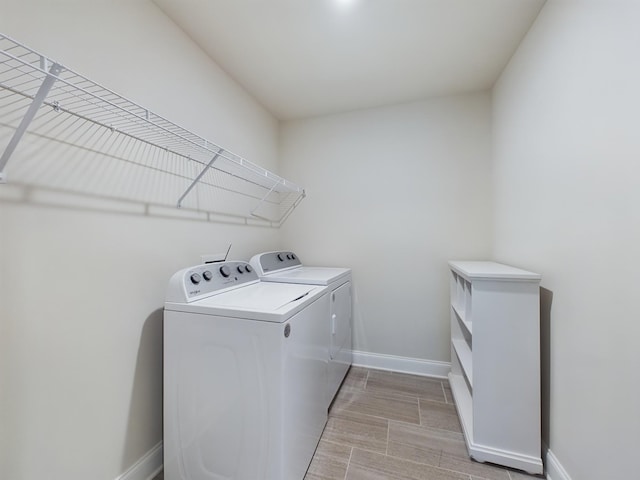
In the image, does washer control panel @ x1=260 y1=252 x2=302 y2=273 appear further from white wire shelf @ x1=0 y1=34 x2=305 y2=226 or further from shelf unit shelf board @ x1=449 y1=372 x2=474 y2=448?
shelf unit shelf board @ x1=449 y1=372 x2=474 y2=448

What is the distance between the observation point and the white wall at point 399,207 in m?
2.19

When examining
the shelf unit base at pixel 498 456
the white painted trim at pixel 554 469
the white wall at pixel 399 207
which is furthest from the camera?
the white wall at pixel 399 207

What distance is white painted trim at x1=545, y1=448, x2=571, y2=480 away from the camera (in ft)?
3.89

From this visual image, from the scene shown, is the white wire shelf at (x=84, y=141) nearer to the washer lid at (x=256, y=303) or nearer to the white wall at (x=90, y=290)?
the white wall at (x=90, y=290)

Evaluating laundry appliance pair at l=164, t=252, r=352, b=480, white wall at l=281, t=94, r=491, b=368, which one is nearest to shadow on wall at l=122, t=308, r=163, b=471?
laundry appliance pair at l=164, t=252, r=352, b=480

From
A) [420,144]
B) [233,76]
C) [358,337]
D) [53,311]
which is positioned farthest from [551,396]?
[233,76]

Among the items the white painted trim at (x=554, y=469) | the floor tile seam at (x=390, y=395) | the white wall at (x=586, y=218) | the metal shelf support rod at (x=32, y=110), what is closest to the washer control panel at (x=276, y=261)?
the floor tile seam at (x=390, y=395)

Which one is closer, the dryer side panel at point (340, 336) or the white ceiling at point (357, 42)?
the white ceiling at point (357, 42)

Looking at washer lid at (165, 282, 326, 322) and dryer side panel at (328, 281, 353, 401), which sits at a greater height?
washer lid at (165, 282, 326, 322)

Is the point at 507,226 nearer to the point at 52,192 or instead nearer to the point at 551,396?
the point at 551,396

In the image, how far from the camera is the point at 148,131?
1.24 m

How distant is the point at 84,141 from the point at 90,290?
607mm

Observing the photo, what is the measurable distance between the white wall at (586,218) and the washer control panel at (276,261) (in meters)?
1.69

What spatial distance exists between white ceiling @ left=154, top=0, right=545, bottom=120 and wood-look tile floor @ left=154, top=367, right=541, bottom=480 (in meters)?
2.42
